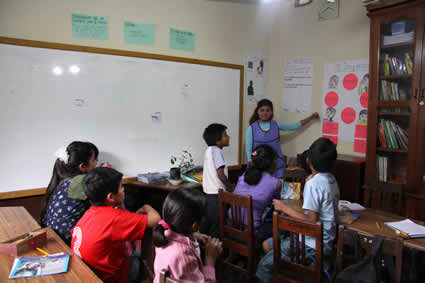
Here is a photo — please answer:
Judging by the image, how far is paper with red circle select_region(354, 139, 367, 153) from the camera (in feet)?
10.5

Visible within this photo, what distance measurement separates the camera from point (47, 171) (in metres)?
2.54

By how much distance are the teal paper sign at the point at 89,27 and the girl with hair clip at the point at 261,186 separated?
1770 mm

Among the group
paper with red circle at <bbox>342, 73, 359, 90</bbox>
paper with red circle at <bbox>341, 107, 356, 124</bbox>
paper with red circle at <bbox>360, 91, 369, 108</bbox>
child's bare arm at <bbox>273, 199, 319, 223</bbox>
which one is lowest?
child's bare arm at <bbox>273, 199, 319, 223</bbox>

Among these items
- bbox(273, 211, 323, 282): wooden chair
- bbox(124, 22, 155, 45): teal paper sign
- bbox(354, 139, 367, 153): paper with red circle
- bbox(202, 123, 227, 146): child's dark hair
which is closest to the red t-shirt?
bbox(273, 211, 323, 282): wooden chair

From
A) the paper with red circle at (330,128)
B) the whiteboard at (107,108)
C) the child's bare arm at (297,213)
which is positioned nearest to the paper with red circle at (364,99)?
the paper with red circle at (330,128)

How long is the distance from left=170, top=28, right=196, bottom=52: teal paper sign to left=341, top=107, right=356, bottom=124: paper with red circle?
1823 millimetres

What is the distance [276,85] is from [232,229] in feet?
7.83

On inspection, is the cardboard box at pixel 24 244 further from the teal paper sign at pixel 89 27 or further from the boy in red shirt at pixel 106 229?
the teal paper sign at pixel 89 27

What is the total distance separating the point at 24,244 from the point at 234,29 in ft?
10.1

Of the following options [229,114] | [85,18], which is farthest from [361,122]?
[85,18]

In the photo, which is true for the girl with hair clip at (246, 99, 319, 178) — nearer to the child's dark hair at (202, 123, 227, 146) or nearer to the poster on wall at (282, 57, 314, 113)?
the poster on wall at (282, 57, 314, 113)

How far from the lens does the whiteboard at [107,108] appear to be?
239 cm

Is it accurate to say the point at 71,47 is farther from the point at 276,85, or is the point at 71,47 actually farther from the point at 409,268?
the point at 409,268

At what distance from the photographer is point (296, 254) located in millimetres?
1655
